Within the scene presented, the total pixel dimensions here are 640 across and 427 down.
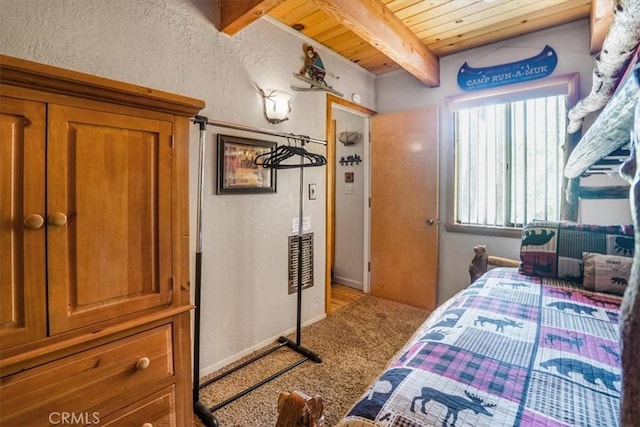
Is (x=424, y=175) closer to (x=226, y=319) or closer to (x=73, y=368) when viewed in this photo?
(x=226, y=319)

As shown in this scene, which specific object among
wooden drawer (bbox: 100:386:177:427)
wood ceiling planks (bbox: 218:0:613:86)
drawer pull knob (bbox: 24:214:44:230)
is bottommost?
wooden drawer (bbox: 100:386:177:427)

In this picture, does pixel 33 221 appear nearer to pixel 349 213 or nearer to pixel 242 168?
pixel 242 168

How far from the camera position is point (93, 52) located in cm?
151

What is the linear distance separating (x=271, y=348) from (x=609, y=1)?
10.5 feet

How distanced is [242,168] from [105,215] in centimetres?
122

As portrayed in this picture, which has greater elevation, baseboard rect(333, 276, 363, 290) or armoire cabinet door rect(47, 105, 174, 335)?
armoire cabinet door rect(47, 105, 174, 335)

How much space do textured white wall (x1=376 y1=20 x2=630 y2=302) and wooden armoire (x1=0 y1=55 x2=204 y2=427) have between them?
2.67m

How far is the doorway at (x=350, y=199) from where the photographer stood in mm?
3754

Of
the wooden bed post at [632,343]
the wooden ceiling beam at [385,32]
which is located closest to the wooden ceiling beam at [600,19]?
the wooden ceiling beam at [385,32]

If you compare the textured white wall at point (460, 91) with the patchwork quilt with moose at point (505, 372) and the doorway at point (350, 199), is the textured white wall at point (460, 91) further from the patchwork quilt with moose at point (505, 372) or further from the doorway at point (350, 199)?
the patchwork quilt with moose at point (505, 372)

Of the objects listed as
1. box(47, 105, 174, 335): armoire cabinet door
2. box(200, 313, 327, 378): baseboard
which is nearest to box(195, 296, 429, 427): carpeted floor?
box(200, 313, 327, 378): baseboard

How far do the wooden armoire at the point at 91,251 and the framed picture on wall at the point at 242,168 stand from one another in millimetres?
850

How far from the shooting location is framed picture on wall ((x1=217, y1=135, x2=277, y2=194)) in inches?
81.6

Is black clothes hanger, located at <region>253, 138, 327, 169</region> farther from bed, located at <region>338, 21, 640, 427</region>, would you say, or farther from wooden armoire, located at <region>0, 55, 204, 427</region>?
bed, located at <region>338, 21, 640, 427</region>
